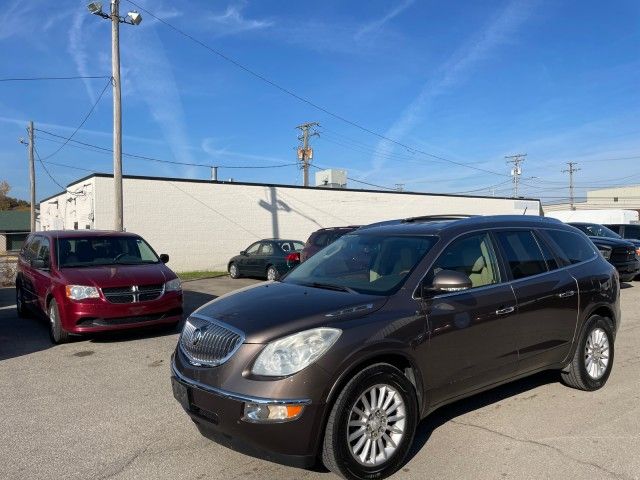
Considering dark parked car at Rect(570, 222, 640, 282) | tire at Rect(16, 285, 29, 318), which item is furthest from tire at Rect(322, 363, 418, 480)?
dark parked car at Rect(570, 222, 640, 282)

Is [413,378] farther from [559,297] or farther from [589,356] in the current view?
[589,356]

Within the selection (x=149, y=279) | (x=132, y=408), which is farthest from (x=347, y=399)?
(x=149, y=279)

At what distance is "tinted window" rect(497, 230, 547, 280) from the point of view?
4945mm

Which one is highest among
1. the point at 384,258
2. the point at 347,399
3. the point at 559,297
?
the point at 384,258

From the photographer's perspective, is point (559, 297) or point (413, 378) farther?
point (559, 297)

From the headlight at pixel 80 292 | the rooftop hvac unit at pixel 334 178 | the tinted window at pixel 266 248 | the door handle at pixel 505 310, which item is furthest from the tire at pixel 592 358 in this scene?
the rooftop hvac unit at pixel 334 178

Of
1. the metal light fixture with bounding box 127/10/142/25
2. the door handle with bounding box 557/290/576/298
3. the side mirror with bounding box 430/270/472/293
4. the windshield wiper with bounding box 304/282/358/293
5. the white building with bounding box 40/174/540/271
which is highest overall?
the metal light fixture with bounding box 127/10/142/25

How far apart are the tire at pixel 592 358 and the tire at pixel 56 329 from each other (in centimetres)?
642

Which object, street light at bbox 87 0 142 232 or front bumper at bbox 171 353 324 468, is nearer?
front bumper at bbox 171 353 324 468

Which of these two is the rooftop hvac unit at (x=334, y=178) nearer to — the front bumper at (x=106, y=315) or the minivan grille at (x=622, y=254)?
the minivan grille at (x=622, y=254)

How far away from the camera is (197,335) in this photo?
3.98 metres

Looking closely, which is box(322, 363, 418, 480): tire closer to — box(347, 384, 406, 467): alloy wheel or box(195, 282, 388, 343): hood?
box(347, 384, 406, 467): alloy wheel

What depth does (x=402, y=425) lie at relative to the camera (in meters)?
3.84

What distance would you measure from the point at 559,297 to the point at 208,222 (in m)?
20.7
